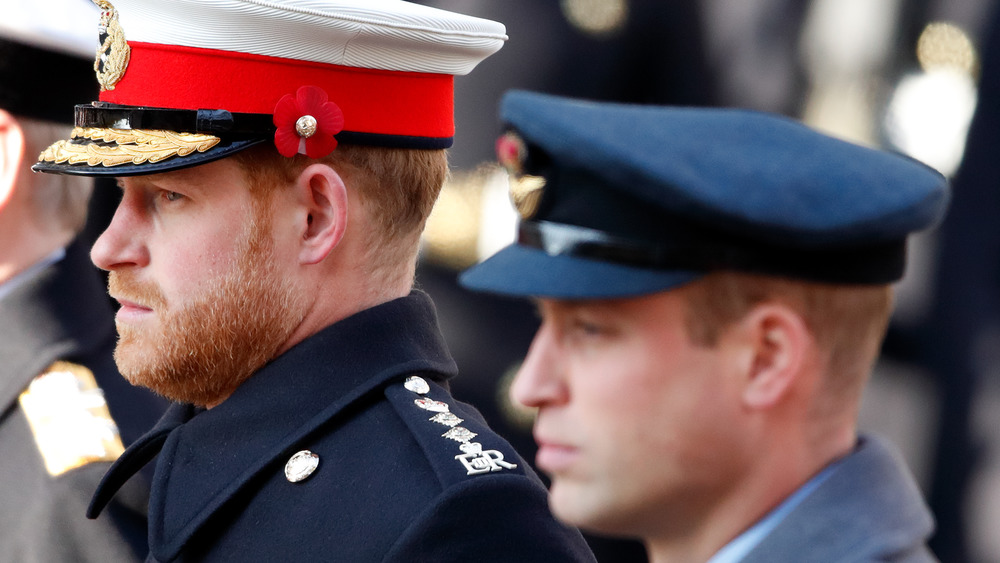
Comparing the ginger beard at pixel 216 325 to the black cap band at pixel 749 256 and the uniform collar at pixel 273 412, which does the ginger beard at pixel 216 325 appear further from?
the black cap band at pixel 749 256

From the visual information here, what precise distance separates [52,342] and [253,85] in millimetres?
1064

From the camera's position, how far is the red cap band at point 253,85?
2.29 meters

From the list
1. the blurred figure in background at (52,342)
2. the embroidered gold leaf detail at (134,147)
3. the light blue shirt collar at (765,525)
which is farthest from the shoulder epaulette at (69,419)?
the light blue shirt collar at (765,525)

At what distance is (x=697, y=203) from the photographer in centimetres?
142

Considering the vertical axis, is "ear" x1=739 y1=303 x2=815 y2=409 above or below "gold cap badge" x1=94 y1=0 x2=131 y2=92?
below

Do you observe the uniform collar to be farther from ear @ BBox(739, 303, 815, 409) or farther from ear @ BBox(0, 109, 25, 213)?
ear @ BBox(0, 109, 25, 213)

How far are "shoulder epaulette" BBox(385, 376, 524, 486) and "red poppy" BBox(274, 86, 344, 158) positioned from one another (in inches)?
18.3

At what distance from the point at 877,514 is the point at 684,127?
0.52 metres

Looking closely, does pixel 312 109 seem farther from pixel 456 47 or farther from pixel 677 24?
pixel 677 24

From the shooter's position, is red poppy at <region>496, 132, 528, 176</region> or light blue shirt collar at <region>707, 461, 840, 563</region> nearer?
light blue shirt collar at <region>707, 461, 840, 563</region>

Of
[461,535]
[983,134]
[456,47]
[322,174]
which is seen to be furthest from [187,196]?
[983,134]

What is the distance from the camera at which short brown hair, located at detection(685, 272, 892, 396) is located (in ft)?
4.74

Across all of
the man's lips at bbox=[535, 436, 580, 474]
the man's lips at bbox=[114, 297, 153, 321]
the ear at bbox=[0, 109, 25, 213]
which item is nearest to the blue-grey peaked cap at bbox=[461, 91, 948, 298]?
the man's lips at bbox=[535, 436, 580, 474]

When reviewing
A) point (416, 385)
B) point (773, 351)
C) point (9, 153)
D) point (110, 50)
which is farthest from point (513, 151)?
point (9, 153)
